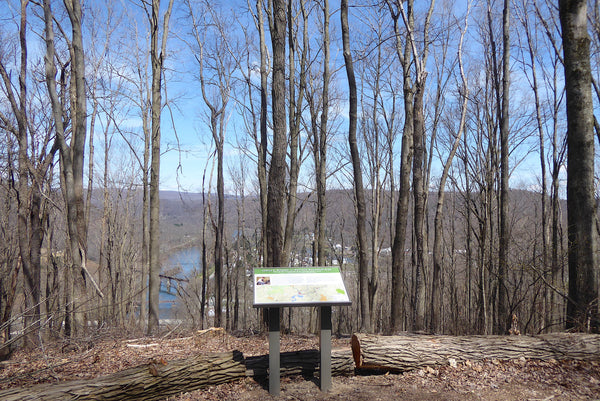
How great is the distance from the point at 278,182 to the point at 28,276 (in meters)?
6.74

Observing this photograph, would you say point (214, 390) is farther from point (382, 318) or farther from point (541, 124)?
point (382, 318)

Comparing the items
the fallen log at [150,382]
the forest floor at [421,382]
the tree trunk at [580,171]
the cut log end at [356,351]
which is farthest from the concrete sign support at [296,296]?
the tree trunk at [580,171]

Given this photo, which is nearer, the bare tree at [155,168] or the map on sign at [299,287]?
the map on sign at [299,287]

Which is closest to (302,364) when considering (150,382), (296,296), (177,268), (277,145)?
(296,296)

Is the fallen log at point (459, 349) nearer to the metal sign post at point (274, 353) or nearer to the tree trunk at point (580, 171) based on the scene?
the tree trunk at point (580, 171)

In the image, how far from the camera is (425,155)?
1659 cm

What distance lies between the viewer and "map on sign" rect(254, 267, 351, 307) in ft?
13.5

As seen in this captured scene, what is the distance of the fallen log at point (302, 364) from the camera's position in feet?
15.3

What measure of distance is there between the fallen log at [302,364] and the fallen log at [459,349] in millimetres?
158

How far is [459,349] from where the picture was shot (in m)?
4.95

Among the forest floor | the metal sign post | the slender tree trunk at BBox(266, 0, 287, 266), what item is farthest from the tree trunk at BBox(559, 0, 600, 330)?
the slender tree trunk at BBox(266, 0, 287, 266)

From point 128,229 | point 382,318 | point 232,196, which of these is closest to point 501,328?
point 382,318

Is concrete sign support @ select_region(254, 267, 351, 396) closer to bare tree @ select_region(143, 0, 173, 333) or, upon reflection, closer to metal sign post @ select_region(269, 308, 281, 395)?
metal sign post @ select_region(269, 308, 281, 395)

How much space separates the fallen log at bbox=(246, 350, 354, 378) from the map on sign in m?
0.97
